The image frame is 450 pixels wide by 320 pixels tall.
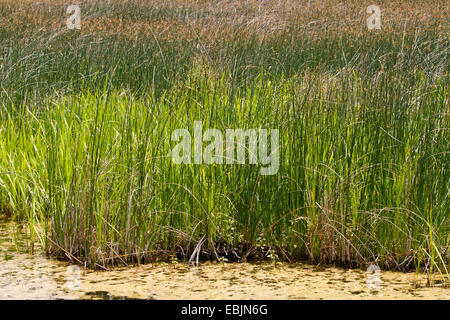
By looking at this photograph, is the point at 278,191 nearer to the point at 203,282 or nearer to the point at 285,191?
the point at 285,191

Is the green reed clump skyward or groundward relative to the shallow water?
skyward

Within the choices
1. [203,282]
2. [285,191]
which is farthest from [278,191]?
[203,282]

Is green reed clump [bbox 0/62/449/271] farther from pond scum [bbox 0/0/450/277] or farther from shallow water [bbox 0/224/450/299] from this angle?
shallow water [bbox 0/224/450/299]

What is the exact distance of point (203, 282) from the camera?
2.96 meters

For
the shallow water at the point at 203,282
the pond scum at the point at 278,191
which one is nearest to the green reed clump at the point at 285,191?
the pond scum at the point at 278,191

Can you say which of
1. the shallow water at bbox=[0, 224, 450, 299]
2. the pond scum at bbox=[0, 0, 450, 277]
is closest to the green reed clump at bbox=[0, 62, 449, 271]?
the pond scum at bbox=[0, 0, 450, 277]

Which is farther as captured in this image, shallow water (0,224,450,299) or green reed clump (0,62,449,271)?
green reed clump (0,62,449,271)

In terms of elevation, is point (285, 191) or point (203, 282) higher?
point (285, 191)

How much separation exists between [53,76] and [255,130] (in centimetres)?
382

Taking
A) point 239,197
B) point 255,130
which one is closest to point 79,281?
point 239,197

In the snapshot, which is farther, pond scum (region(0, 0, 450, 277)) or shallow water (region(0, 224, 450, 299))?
pond scum (region(0, 0, 450, 277))

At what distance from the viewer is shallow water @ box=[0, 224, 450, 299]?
110 inches

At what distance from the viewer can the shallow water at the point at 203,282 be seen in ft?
9.16

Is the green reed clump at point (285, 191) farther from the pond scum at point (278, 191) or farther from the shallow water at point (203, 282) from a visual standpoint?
the shallow water at point (203, 282)
